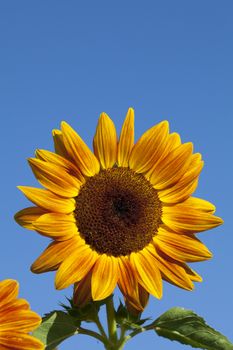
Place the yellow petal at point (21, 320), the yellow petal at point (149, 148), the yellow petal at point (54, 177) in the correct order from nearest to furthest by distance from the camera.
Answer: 1. the yellow petal at point (21, 320)
2. the yellow petal at point (54, 177)
3. the yellow petal at point (149, 148)

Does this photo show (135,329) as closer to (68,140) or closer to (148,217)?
(148,217)

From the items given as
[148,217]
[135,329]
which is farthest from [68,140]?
[135,329]

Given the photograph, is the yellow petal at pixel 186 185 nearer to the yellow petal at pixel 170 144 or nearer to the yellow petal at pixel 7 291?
the yellow petal at pixel 170 144

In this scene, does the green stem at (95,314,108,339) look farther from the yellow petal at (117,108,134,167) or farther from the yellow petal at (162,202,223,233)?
the yellow petal at (117,108,134,167)

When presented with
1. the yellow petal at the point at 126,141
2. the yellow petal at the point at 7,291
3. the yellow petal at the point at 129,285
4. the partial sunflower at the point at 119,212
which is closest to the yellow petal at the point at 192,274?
the partial sunflower at the point at 119,212

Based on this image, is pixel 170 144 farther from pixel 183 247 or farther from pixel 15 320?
pixel 15 320
